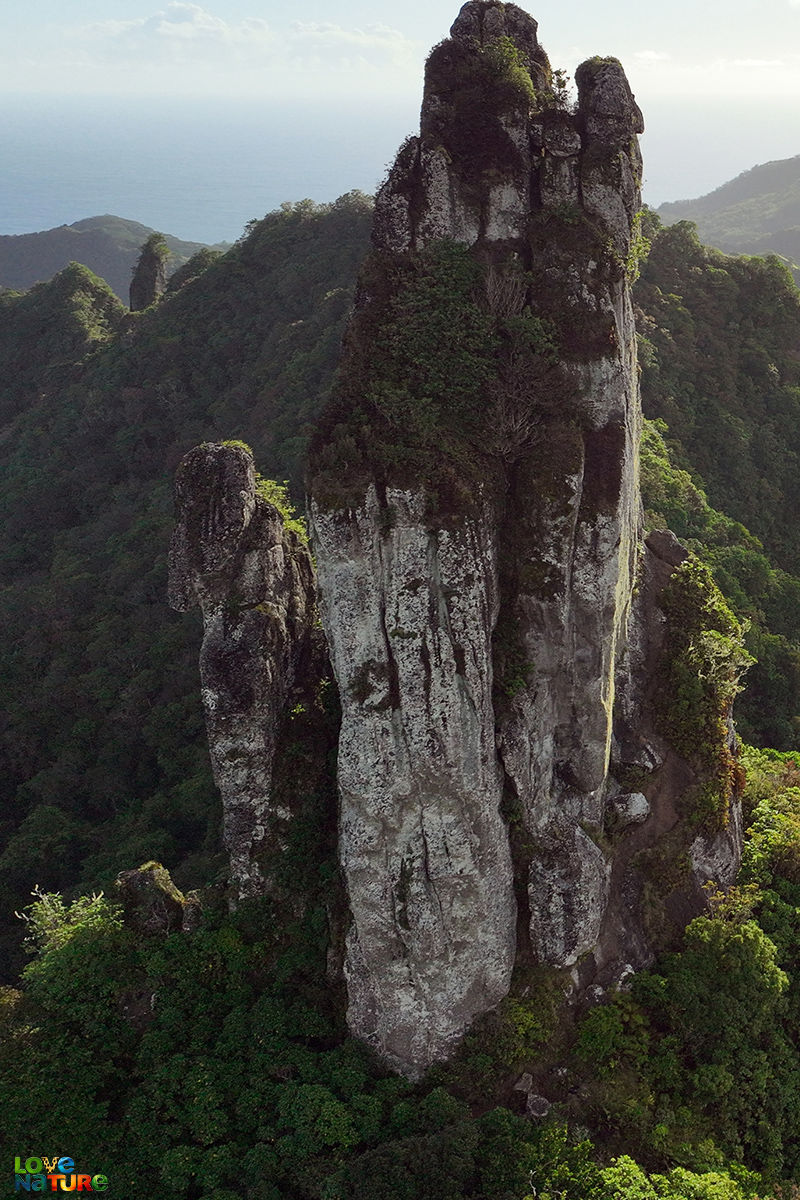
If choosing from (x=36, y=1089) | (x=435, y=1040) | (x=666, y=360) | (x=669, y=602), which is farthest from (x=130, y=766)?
(x=666, y=360)

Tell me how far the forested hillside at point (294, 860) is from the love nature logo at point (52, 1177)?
393 mm

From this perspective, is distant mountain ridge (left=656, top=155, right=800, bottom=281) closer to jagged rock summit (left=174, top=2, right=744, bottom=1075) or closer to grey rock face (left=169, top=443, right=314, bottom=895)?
jagged rock summit (left=174, top=2, right=744, bottom=1075)

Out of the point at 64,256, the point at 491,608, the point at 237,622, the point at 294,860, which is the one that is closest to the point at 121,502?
the point at 237,622

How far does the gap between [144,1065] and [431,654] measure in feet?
38.3

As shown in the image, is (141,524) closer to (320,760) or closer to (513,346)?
(320,760)

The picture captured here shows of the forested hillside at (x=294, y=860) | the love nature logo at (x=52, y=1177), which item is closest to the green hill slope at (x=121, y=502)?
the forested hillside at (x=294, y=860)

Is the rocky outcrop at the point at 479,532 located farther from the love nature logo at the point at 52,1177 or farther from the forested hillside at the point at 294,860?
the love nature logo at the point at 52,1177

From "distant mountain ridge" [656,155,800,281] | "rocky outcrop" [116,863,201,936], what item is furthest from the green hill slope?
"distant mountain ridge" [656,155,800,281]

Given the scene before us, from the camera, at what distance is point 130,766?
35219mm

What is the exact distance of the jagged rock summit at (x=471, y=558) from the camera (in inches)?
639

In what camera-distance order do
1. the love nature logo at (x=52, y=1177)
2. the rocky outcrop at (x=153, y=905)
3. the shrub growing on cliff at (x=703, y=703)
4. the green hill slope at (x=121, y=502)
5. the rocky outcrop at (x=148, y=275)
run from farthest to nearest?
the rocky outcrop at (x=148, y=275) → the green hill slope at (x=121, y=502) → the shrub growing on cliff at (x=703, y=703) → the rocky outcrop at (x=153, y=905) → the love nature logo at (x=52, y=1177)

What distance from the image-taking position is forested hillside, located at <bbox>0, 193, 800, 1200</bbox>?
16562mm

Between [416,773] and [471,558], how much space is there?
4627 mm

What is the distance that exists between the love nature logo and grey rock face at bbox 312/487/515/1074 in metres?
6.26
